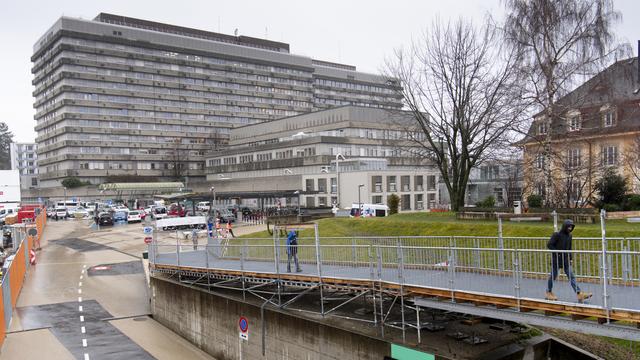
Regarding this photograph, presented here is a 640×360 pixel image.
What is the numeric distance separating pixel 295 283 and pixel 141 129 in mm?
107580

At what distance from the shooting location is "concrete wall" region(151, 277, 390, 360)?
13.6 metres

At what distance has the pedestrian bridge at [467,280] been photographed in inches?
361

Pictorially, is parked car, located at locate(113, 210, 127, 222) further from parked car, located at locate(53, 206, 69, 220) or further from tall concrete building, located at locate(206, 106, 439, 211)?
parked car, located at locate(53, 206, 69, 220)

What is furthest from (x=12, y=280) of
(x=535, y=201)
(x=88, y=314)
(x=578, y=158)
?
(x=578, y=158)

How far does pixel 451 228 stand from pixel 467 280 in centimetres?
1187

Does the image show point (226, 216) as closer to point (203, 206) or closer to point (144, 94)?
point (203, 206)

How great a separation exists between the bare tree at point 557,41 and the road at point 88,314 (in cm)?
1991

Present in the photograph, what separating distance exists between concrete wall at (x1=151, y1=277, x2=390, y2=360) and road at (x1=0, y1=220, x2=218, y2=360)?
2.42 ft

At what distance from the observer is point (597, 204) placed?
24.1 meters

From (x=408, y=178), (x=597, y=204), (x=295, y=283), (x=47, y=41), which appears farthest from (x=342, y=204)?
(x=47, y=41)

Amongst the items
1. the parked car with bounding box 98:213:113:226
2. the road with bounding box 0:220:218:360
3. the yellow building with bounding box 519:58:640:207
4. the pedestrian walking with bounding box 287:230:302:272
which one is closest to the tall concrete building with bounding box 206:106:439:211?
the parked car with bounding box 98:213:113:226

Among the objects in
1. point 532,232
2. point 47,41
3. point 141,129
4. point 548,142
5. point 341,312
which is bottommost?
point 341,312

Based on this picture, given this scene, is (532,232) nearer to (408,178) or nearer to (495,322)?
(495,322)

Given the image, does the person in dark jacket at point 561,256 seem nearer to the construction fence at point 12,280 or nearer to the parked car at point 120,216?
the construction fence at point 12,280
